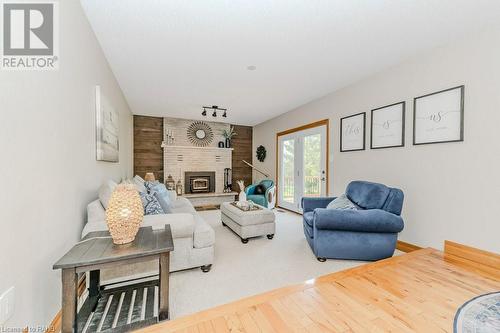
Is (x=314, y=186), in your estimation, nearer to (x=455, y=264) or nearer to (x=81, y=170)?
(x=455, y=264)

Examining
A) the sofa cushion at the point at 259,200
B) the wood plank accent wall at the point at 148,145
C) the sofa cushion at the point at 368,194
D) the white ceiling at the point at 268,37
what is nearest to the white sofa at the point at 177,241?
the white ceiling at the point at 268,37

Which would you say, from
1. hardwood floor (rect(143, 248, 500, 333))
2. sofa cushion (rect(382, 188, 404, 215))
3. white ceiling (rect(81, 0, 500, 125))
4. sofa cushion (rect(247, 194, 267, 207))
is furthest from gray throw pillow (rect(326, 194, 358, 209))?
sofa cushion (rect(247, 194, 267, 207))

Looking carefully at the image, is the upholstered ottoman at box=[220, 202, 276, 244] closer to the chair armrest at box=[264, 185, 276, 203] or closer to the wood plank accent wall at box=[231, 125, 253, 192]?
the chair armrest at box=[264, 185, 276, 203]

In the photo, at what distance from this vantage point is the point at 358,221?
232 centimetres

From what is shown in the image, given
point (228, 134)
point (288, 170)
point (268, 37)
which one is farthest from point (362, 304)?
point (228, 134)

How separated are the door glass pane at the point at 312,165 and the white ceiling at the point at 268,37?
1183 mm

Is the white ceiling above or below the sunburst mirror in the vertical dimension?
above

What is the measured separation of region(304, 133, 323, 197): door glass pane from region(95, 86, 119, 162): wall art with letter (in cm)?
357

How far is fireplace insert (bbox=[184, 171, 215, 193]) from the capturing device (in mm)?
6120

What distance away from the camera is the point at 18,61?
1111 mm

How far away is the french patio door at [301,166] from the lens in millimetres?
4305

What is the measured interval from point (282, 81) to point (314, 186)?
223cm

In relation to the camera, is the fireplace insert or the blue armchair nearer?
the blue armchair

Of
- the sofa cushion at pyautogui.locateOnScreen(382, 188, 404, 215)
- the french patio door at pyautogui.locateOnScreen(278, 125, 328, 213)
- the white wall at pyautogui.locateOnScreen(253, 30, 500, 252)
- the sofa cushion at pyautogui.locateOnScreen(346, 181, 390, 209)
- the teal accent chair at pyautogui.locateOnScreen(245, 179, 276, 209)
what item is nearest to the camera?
the white wall at pyautogui.locateOnScreen(253, 30, 500, 252)
